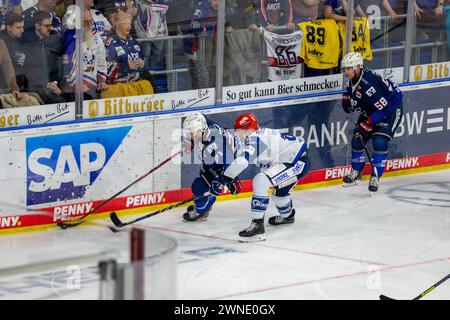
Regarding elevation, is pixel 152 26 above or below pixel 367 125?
above

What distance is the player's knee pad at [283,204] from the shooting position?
9.70 metres

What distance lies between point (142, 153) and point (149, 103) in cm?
44

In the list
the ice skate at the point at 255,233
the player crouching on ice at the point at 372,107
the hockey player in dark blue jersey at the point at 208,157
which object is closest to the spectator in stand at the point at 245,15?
the player crouching on ice at the point at 372,107

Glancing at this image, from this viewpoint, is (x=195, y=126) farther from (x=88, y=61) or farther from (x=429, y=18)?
(x=429, y=18)

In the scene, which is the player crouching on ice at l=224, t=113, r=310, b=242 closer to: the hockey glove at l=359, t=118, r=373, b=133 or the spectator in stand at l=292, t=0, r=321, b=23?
the hockey glove at l=359, t=118, r=373, b=133

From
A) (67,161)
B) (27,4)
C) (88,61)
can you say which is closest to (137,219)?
(67,161)

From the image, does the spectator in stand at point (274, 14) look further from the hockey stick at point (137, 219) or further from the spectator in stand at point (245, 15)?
the hockey stick at point (137, 219)

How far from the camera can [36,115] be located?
31.2ft

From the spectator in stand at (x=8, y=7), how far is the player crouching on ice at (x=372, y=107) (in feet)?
10.3

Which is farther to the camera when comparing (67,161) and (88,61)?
(88,61)

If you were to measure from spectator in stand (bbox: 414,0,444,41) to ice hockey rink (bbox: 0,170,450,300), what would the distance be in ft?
5.26

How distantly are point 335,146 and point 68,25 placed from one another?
310 cm
